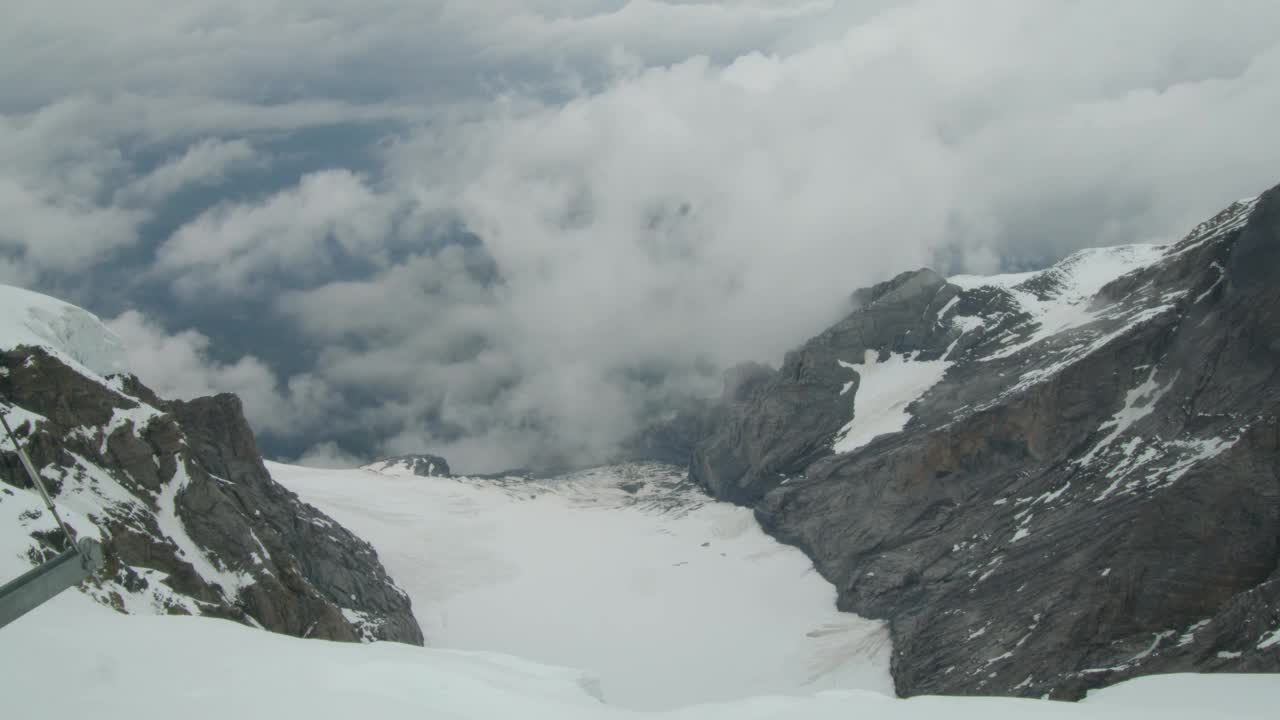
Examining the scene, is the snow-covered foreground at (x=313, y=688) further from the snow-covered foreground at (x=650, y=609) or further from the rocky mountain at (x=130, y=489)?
the snow-covered foreground at (x=650, y=609)

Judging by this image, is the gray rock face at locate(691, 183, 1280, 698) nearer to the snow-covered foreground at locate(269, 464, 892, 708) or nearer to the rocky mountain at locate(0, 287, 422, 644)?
the snow-covered foreground at locate(269, 464, 892, 708)

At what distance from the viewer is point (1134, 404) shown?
346 ft

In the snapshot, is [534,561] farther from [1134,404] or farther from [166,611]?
[166,611]

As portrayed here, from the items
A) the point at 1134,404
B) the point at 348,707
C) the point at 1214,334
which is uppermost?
the point at 348,707

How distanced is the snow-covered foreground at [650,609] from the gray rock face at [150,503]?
51.2 metres

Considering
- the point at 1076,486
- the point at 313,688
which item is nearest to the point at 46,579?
the point at 313,688

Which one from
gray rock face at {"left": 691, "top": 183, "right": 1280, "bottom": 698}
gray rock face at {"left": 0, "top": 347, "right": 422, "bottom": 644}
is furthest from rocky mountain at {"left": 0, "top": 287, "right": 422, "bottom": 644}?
gray rock face at {"left": 691, "top": 183, "right": 1280, "bottom": 698}

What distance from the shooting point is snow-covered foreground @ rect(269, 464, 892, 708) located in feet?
382

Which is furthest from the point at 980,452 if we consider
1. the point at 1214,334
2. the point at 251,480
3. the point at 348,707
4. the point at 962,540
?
the point at 348,707

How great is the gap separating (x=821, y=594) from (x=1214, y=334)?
6836 centimetres

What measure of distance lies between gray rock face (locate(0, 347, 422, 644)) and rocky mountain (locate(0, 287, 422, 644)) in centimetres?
10

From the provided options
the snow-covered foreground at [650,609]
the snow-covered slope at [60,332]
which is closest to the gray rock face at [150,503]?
the snow-covered slope at [60,332]

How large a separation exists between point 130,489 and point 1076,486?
92.9 m

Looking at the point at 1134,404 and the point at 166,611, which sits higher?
the point at 166,611
